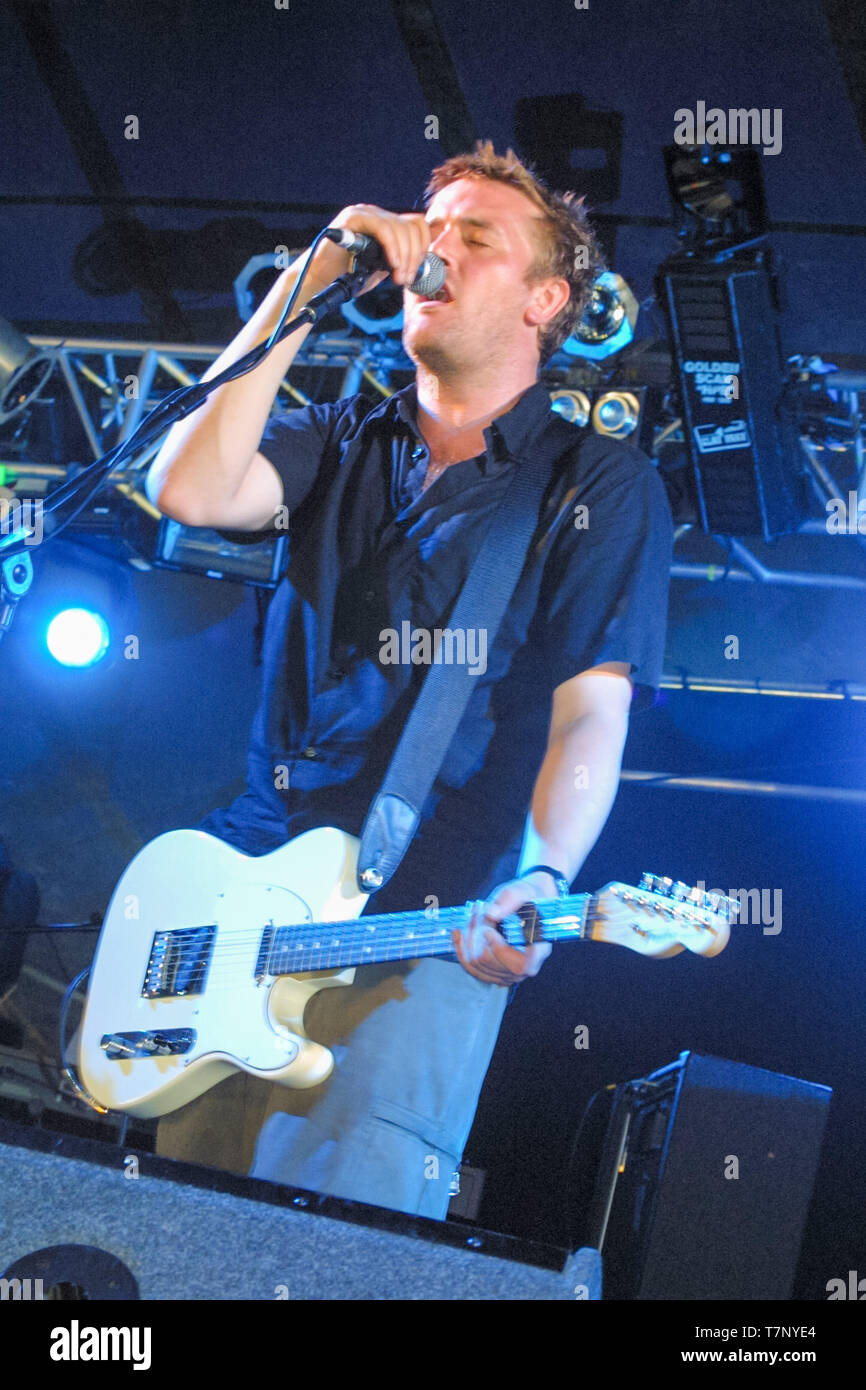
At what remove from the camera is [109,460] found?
1711 mm

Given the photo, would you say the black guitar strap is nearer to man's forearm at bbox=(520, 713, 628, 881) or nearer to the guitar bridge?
man's forearm at bbox=(520, 713, 628, 881)

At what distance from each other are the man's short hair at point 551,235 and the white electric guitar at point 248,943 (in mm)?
1337

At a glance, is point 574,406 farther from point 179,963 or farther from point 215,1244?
point 215,1244

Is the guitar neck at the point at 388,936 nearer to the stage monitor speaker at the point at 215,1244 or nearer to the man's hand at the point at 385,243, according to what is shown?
the stage monitor speaker at the point at 215,1244

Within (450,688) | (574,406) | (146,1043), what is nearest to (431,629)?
(450,688)

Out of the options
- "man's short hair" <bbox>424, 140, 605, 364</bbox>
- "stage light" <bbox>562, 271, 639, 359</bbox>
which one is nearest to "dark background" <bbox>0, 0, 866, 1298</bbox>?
"stage light" <bbox>562, 271, 639, 359</bbox>

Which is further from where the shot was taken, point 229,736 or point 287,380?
point 287,380

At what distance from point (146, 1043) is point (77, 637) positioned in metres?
2.73

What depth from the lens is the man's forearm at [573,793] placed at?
2.15 metres

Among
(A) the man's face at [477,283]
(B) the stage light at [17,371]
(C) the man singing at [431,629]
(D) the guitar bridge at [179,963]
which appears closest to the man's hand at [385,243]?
(C) the man singing at [431,629]

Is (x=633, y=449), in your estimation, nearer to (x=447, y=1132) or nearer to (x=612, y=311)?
(x=447, y=1132)

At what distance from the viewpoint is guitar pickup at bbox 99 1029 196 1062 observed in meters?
2.27

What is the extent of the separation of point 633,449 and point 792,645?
2.21 metres
